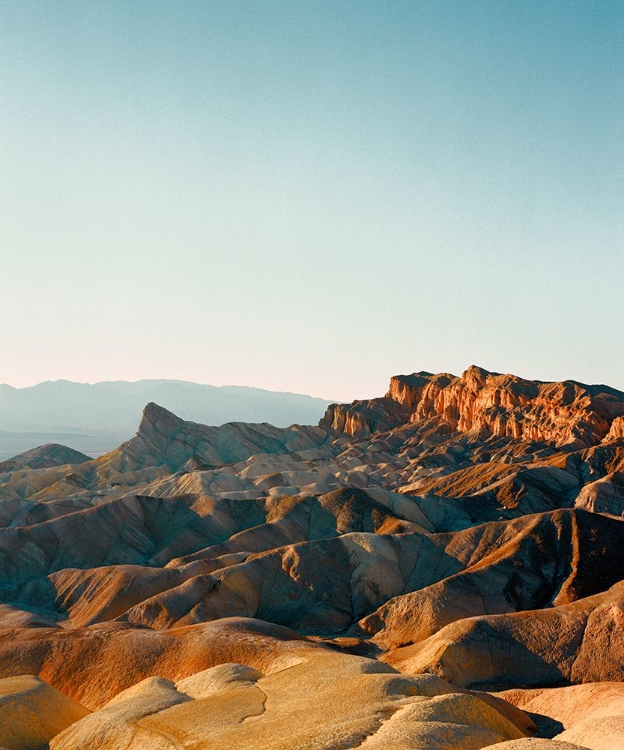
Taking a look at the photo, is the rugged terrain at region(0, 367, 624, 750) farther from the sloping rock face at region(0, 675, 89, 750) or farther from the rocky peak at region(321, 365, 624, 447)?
the rocky peak at region(321, 365, 624, 447)

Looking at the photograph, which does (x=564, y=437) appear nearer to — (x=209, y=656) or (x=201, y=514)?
(x=201, y=514)

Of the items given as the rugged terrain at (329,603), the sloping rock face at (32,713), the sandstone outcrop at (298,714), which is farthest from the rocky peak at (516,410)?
→ the sloping rock face at (32,713)

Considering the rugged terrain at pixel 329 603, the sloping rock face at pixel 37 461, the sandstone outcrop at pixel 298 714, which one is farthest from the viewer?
the sloping rock face at pixel 37 461

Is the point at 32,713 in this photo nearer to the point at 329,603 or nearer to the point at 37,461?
the point at 329,603

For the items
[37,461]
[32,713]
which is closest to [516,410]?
[37,461]

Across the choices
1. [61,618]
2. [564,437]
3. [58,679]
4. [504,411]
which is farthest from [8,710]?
[504,411]

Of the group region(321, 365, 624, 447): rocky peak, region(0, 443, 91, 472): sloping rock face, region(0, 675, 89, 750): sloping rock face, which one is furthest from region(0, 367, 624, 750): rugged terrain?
region(0, 443, 91, 472): sloping rock face

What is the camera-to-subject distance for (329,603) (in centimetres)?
7569

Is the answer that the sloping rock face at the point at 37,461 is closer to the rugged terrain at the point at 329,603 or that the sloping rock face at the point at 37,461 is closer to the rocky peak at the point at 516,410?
the rugged terrain at the point at 329,603

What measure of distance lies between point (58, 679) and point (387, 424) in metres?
151

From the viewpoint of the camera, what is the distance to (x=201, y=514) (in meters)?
101

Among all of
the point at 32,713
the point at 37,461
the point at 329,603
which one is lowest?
the point at 329,603

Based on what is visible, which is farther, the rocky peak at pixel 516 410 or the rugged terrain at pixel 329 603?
the rocky peak at pixel 516 410

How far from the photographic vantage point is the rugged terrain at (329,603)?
112 ft
